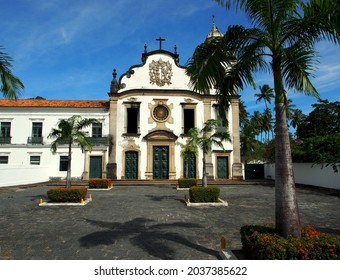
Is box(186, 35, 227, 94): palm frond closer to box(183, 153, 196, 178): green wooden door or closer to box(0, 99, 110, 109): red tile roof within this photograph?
box(183, 153, 196, 178): green wooden door

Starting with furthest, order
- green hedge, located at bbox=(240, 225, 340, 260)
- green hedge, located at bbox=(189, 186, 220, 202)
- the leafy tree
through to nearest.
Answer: the leafy tree < green hedge, located at bbox=(189, 186, 220, 202) < green hedge, located at bbox=(240, 225, 340, 260)

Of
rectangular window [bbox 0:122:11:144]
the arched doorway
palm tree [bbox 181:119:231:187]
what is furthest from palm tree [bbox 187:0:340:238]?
rectangular window [bbox 0:122:11:144]

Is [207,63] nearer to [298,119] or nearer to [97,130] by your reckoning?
[97,130]

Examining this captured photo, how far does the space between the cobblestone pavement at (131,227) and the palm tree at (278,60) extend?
210cm

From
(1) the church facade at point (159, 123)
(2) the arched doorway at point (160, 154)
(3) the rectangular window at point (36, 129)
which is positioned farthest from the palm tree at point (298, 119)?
(3) the rectangular window at point (36, 129)

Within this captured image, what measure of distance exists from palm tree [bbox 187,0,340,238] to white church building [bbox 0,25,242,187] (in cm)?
1824

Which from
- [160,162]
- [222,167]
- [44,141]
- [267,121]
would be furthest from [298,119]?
[44,141]

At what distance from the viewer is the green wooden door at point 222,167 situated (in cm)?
2397

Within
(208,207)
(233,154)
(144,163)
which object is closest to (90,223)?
(208,207)

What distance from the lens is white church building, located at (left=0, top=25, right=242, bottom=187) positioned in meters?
23.4

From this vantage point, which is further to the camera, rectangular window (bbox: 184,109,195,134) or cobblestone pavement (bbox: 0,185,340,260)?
rectangular window (bbox: 184,109,195,134)

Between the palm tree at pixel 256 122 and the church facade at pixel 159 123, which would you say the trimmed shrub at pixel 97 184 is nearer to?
the church facade at pixel 159 123

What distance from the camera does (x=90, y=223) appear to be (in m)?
8.09

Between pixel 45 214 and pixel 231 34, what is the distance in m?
9.19
